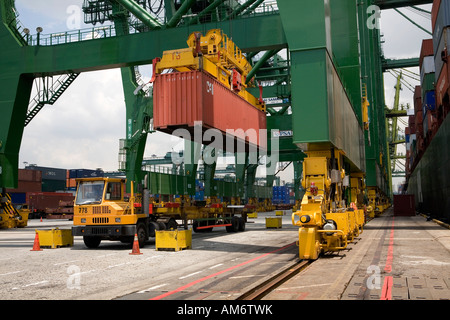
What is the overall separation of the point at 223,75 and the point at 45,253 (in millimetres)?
11283

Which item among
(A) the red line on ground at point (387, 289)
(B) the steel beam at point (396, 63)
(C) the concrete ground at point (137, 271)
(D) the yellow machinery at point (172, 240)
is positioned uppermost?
(B) the steel beam at point (396, 63)

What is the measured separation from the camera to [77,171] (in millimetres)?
73000

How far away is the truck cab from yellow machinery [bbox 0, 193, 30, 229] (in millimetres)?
17951

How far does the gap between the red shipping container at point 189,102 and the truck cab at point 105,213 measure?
145 inches

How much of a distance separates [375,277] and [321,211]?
11.3 ft

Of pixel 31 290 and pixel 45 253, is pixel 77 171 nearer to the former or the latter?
pixel 45 253

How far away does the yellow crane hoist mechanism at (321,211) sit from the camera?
1163 cm

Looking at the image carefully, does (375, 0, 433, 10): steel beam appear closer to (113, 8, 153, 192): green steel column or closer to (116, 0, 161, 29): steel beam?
(113, 8, 153, 192): green steel column

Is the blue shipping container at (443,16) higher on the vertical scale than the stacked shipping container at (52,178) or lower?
higher

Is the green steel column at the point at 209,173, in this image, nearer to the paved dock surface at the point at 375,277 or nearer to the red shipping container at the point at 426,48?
the red shipping container at the point at 426,48

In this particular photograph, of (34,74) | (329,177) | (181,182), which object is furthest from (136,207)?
(181,182)

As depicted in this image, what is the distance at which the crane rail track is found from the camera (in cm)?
711

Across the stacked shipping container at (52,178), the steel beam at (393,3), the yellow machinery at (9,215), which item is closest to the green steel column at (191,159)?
the yellow machinery at (9,215)

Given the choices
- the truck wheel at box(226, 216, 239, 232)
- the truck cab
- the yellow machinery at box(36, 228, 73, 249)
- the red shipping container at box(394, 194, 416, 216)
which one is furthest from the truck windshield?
the red shipping container at box(394, 194, 416, 216)
